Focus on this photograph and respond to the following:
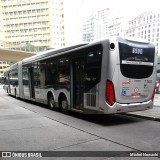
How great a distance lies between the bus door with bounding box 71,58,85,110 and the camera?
799 cm

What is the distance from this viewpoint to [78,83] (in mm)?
8234

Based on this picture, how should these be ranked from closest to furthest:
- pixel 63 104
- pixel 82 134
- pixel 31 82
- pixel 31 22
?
1. pixel 82 134
2. pixel 63 104
3. pixel 31 82
4. pixel 31 22

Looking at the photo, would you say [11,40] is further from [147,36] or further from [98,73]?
[98,73]

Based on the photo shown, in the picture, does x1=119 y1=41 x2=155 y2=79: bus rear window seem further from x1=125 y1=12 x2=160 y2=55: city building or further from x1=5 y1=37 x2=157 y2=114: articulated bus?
x1=125 y1=12 x2=160 y2=55: city building

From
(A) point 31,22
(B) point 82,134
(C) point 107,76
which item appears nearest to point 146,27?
(A) point 31,22

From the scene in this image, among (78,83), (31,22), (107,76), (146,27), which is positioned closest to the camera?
(107,76)

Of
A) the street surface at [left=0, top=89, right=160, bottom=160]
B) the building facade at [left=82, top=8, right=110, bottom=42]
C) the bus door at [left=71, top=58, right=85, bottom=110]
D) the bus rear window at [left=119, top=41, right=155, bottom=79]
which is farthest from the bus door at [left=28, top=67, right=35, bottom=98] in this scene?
the building facade at [left=82, top=8, right=110, bottom=42]

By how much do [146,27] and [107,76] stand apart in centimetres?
8858

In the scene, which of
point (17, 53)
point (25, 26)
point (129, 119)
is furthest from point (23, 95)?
point (25, 26)

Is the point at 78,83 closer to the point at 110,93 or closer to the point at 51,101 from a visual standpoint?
the point at 110,93

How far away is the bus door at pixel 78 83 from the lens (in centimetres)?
799

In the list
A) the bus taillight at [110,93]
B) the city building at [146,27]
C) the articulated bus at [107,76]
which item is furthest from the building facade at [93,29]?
the bus taillight at [110,93]

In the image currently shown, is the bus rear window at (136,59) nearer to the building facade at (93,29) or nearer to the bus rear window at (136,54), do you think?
the bus rear window at (136,54)

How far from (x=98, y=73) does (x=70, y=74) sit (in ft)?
6.47
